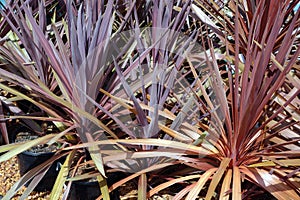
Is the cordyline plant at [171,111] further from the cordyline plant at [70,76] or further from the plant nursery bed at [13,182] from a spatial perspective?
the plant nursery bed at [13,182]

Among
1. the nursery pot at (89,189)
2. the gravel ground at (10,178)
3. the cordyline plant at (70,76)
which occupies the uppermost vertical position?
the cordyline plant at (70,76)

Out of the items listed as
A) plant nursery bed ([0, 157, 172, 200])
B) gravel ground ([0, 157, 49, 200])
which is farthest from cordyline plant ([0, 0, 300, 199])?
gravel ground ([0, 157, 49, 200])

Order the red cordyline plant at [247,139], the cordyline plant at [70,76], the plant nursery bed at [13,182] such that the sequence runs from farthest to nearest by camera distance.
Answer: the plant nursery bed at [13,182], the cordyline plant at [70,76], the red cordyline plant at [247,139]

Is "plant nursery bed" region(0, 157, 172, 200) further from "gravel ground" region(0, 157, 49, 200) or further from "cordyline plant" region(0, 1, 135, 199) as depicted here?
"cordyline plant" region(0, 1, 135, 199)

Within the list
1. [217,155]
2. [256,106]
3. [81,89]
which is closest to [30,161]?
[81,89]

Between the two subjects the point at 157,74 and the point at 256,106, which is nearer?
the point at 256,106

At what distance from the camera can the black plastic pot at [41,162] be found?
1401 mm

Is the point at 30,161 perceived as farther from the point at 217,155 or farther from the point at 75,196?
the point at 217,155

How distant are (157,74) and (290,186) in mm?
515

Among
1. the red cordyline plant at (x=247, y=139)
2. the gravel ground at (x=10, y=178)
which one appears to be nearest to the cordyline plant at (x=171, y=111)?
the red cordyline plant at (x=247, y=139)

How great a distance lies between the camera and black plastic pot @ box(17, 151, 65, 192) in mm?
1401

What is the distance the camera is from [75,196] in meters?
1.30

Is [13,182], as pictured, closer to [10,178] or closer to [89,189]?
[10,178]

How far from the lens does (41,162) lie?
1428mm
